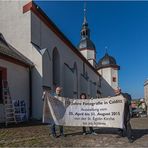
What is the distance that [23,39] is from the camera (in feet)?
58.4

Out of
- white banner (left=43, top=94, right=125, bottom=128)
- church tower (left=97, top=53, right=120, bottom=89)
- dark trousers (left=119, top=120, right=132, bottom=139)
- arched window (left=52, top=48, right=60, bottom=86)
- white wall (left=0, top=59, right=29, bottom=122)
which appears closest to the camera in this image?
dark trousers (left=119, top=120, right=132, bottom=139)

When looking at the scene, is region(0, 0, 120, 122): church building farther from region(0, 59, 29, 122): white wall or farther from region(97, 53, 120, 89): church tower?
region(97, 53, 120, 89): church tower

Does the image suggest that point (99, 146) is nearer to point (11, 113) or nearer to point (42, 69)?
point (11, 113)

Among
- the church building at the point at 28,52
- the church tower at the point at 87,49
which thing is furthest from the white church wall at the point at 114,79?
the church building at the point at 28,52

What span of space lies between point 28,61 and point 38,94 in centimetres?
208

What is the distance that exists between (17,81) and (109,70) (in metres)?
42.4

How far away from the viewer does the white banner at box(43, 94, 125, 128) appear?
993 cm

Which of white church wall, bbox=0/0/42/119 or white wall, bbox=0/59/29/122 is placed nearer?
white wall, bbox=0/59/29/122

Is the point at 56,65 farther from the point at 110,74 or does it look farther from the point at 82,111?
the point at 110,74

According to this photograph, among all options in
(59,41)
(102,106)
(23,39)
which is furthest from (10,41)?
(102,106)

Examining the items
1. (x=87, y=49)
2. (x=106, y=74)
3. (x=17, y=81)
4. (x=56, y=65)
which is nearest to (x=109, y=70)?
(x=106, y=74)

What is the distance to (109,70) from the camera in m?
57.0

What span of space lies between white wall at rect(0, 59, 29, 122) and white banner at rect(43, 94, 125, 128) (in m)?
4.45

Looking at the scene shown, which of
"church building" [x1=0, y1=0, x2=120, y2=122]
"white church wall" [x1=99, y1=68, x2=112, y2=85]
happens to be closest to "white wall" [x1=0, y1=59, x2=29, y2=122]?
"church building" [x1=0, y1=0, x2=120, y2=122]
